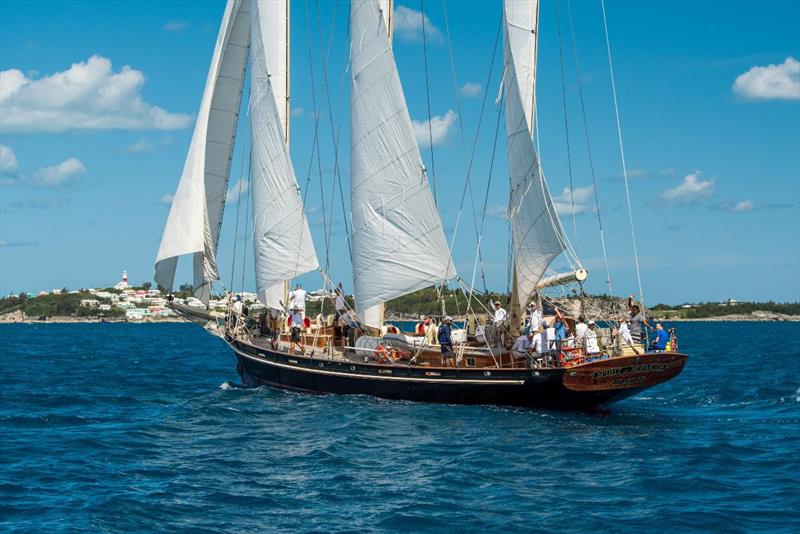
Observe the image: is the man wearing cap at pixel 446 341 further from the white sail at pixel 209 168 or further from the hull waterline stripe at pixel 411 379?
the white sail at pixel 209 168

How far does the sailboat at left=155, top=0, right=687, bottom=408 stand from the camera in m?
28.5

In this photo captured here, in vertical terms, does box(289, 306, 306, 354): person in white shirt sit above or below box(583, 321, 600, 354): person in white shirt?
above

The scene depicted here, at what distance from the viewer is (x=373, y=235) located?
A: 32.7 m

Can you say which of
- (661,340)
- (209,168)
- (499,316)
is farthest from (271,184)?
(661,340)

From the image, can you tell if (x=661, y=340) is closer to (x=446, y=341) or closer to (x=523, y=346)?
(x=523, y=346)

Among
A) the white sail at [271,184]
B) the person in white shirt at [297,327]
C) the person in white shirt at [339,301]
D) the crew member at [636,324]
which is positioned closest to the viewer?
the crew member at [636,324]

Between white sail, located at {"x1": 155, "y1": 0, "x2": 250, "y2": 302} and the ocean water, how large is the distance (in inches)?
219

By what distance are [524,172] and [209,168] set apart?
14.5 meters

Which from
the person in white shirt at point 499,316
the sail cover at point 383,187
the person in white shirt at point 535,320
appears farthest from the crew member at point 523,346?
the sail cover at point 383,187

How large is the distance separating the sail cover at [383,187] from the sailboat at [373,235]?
0.04 meters

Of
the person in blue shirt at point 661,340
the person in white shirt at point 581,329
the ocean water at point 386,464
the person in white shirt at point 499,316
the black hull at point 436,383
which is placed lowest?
the ocean water at point 386,464

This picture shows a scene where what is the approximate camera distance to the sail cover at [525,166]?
2845cm

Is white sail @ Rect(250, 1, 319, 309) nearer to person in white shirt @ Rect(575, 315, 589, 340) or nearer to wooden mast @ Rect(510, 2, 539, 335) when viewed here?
wooden mast @ Rect(510, 2, 539, 335)

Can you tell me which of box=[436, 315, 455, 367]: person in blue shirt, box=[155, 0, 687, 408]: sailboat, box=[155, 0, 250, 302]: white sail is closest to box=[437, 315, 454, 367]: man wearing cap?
box=[436, 315, 455, 367]: person in blue shirt
